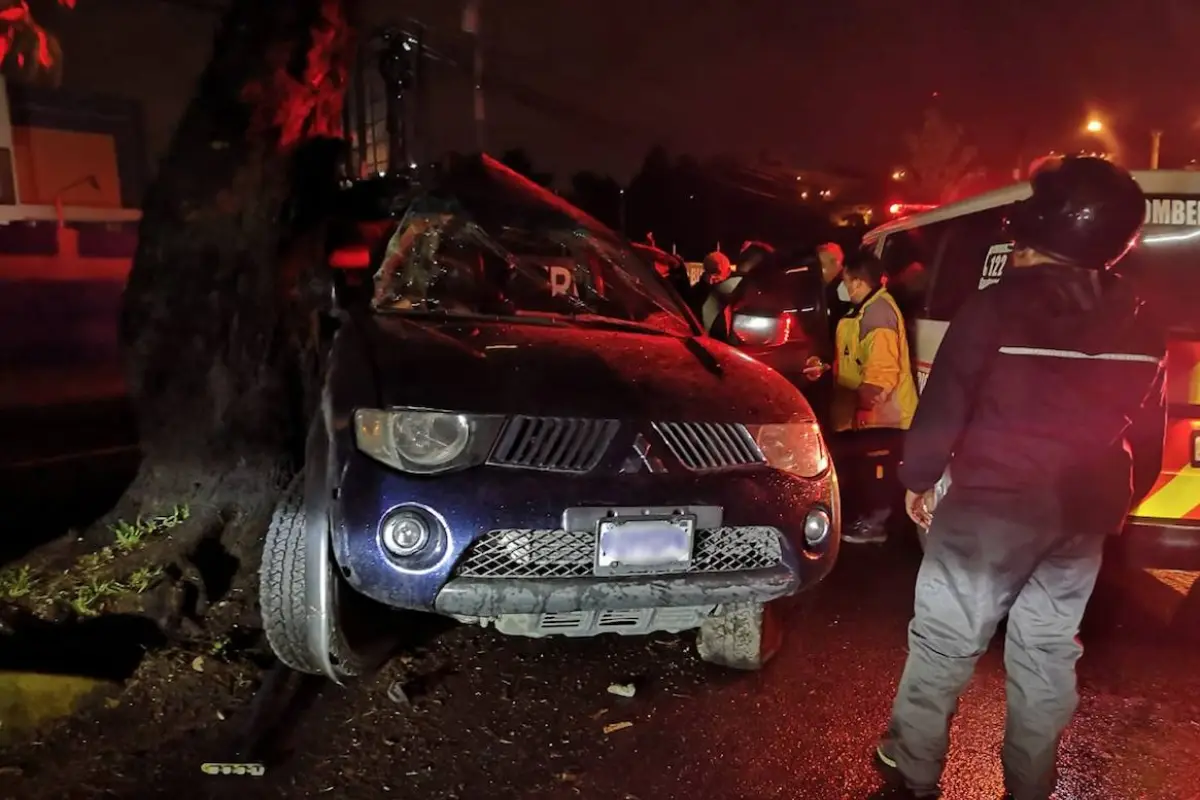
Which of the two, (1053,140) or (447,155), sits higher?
(1053,140)

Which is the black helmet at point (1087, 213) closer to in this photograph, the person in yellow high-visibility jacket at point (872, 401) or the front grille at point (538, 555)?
the front grille at point (538, 555)

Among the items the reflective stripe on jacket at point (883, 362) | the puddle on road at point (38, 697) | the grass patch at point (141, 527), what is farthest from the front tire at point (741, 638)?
the grass patch at point (141, 527)

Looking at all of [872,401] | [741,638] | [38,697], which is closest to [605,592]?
[741,638]

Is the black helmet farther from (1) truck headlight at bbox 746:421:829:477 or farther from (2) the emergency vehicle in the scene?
(2) the emergency vehicle

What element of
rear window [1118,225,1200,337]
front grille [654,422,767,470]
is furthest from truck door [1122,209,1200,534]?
front grille [654,422,767,470]

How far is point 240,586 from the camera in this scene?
4336 millimetres

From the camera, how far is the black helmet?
2607 mm

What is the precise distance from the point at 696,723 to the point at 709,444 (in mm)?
1042

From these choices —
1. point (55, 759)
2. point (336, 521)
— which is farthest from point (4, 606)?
point (336, 521)

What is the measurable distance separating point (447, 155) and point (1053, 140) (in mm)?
25616

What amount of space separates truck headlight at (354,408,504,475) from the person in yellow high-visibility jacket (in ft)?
10.4

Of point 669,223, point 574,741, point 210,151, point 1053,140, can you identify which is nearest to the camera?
point 574,741

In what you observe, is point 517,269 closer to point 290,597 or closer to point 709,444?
point 709,444

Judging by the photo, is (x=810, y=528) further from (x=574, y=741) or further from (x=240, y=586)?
(x=240, y=586)
